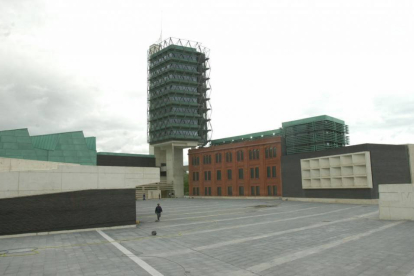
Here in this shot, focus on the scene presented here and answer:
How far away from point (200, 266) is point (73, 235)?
1264cm

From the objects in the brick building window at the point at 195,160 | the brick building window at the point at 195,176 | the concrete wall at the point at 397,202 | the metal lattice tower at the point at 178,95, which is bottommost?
the concrete wall at the point at 397,202

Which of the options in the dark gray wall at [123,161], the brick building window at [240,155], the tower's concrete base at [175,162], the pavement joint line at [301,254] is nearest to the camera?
the pavement joint line at [301,254]

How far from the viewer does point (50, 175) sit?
23047 millimetres

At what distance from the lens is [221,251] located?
52.4 ft

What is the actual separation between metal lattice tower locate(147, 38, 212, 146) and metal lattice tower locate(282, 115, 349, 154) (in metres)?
35.1

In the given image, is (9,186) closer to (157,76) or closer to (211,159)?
(211,159)

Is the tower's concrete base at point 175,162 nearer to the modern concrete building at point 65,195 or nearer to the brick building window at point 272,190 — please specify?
the brick building window at point 272,190

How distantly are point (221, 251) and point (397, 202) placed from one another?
18.8 meters

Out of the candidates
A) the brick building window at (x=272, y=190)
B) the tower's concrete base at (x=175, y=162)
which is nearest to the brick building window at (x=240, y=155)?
the brick building window at (x=272, y=190)

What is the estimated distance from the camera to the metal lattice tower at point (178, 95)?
8944 centimetres

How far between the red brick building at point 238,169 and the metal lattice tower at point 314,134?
2972 millimetres

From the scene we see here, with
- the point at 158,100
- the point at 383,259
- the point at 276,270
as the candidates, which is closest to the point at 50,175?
the point at 276,270

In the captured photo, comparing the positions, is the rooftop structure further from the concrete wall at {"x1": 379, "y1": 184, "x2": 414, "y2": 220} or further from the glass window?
the concrete wall at {"x1": 379, "y1": 184, "x2": 414, "y2": 220}

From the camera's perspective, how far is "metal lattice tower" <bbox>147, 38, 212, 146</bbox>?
8944cm
